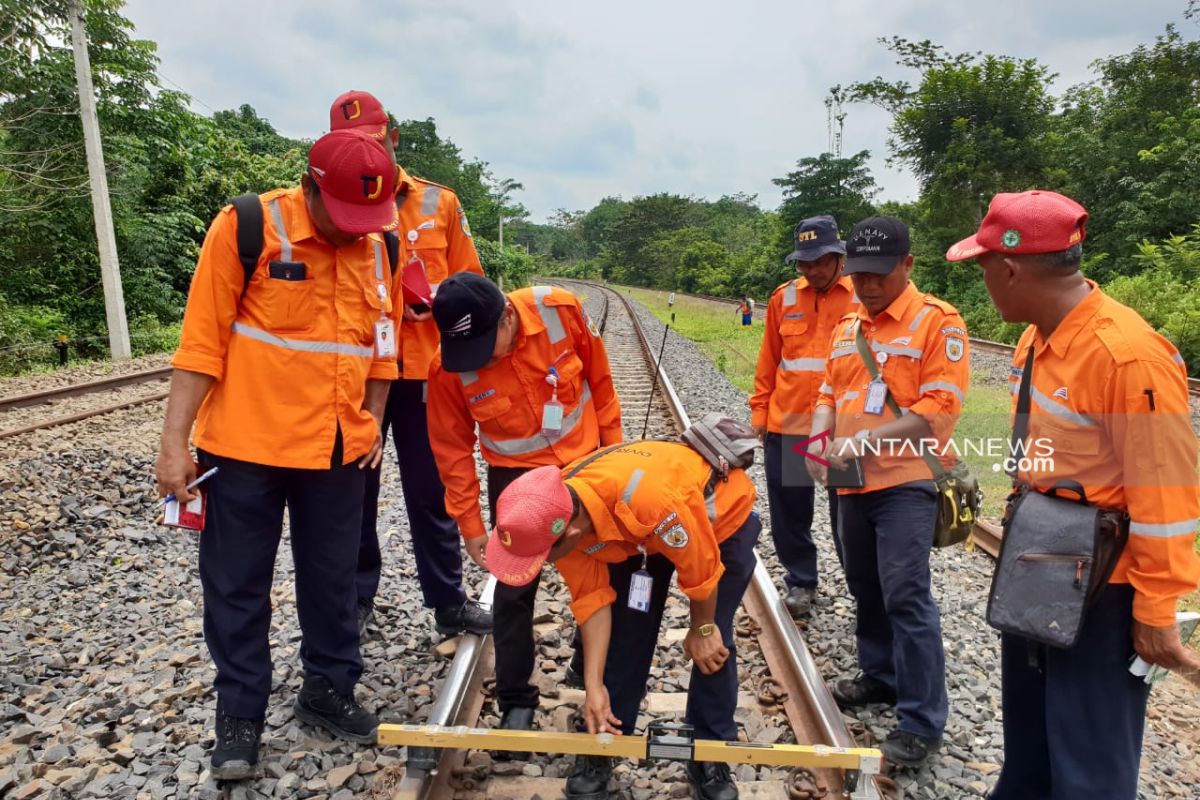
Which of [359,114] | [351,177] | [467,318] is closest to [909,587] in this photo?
[467,318]

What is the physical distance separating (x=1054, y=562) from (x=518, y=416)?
1782 mm

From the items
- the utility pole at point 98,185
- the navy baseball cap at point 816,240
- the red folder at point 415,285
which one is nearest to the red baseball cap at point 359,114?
the red folder at point 415,285

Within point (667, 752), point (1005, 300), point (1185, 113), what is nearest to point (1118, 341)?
point (1005, 300)

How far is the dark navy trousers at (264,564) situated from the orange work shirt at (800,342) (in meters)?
2.30

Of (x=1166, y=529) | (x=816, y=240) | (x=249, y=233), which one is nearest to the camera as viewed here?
(x=1166, y=529)

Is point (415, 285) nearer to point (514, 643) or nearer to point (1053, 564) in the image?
point (514, 643)

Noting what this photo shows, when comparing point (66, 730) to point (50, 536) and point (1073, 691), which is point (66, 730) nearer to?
point (50, 536)

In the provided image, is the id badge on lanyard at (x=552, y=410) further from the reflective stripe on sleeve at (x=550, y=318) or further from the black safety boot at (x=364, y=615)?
the black safety boot at (x=364, y=615)

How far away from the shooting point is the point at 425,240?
134 inches

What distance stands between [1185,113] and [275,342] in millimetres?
28056

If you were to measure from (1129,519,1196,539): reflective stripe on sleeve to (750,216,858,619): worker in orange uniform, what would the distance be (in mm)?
2027

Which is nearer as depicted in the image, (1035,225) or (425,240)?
(1035,225)

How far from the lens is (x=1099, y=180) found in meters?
23.8

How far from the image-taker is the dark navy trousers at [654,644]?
2.62m
